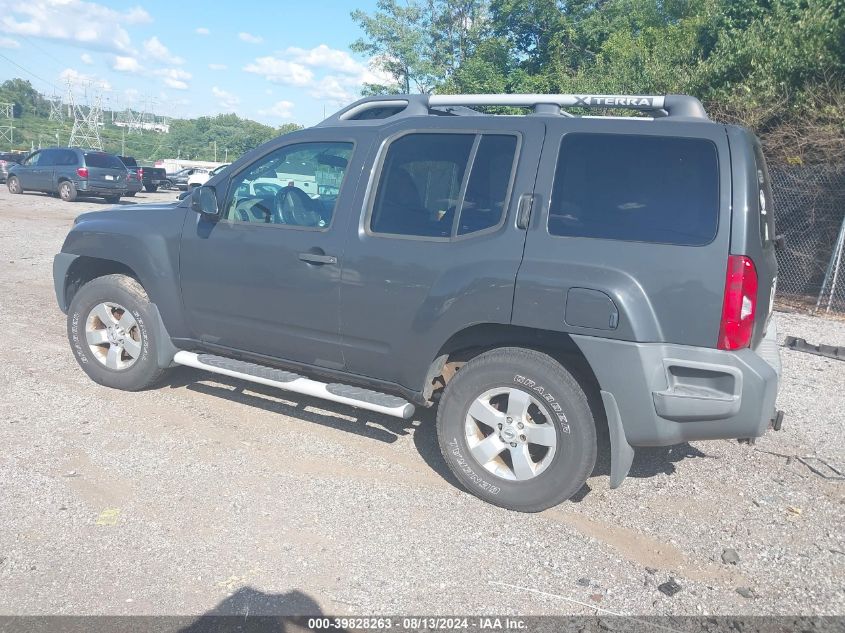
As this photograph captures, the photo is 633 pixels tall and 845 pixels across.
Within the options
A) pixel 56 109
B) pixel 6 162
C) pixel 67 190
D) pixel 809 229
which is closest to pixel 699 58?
pixel 809 229

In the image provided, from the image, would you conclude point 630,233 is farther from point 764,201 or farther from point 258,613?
point 258,613

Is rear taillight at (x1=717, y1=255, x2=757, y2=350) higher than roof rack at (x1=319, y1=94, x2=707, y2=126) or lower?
lower

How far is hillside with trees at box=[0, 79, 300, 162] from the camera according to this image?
7688cm

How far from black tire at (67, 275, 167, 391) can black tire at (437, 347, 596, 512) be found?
2388 mm

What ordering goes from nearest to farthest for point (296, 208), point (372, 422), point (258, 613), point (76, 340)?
point (258, 613) < point (296, 208) < point (372, 422) < point (76, 340)

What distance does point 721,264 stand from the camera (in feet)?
10.9

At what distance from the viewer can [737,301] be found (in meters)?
3.34

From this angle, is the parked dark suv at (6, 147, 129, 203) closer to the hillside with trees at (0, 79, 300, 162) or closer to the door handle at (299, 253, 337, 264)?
the door handle at (299, 253, 337, 264)

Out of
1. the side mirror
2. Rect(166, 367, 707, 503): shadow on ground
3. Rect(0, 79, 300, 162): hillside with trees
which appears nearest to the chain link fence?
Rect(166, 367, 707, 503): shadow on ground

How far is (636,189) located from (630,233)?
0.79ft

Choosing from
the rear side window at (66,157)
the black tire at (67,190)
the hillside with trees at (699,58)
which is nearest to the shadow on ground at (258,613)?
the hillside with trees at (699,58)

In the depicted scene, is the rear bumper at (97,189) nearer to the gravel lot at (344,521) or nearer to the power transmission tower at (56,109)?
the gravel lot at (344,521)

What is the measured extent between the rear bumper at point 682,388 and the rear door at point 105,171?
23.0 m

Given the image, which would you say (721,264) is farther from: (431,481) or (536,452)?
(431,481)
